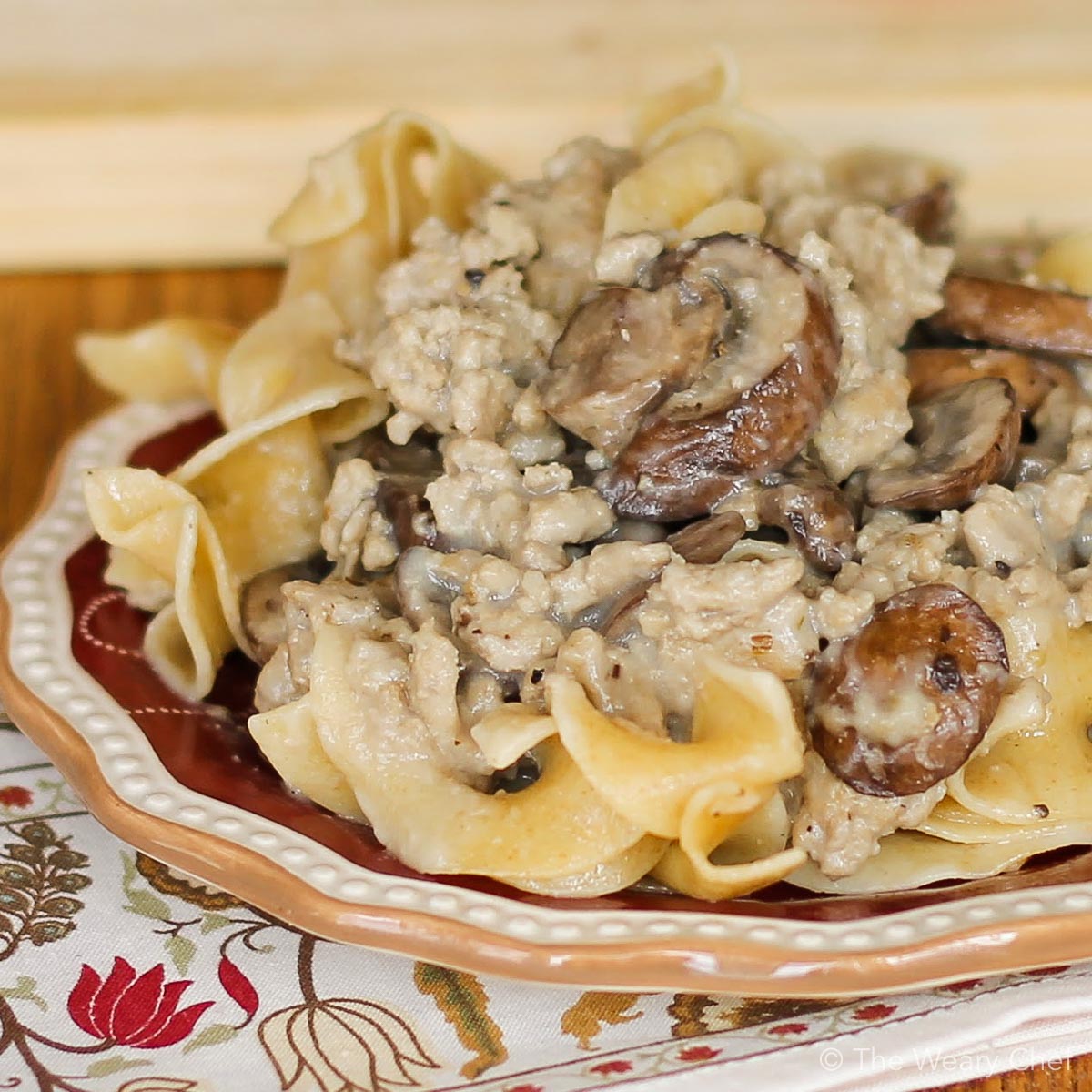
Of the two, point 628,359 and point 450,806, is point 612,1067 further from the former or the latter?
point 628,359

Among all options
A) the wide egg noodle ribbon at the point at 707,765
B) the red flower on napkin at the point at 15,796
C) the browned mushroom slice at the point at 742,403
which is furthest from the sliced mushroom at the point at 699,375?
the red flower on napkin at the point at 15,796

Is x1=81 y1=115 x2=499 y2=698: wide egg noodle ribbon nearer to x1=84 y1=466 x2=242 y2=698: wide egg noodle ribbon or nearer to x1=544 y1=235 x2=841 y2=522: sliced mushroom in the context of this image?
x1=84 y1=466 x2=242 y2=698: wide egg noodle ribbon

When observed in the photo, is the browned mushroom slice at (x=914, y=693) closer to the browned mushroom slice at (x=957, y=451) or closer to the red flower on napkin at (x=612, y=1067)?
the browned mushroom slice at (x=957, y=451)

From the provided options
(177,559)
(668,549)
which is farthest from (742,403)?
(177,559)

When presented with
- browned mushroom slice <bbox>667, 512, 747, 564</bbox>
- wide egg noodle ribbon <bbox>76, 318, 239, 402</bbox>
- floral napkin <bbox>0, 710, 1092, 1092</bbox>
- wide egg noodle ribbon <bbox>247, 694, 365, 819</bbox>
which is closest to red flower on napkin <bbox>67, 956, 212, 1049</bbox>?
floral napkin <bbox>0, 710, 1092, 1092</bbox>

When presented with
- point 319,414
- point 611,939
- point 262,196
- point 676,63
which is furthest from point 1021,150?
point 611,939

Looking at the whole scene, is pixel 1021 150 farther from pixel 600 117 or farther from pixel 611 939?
pixel 611 939
